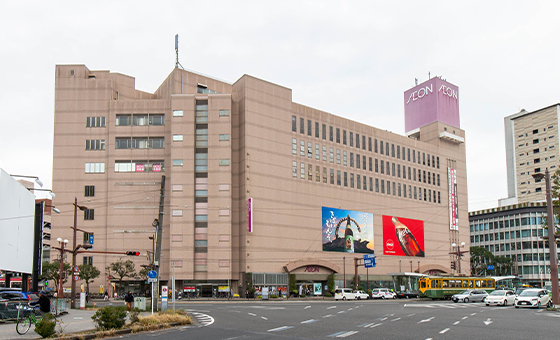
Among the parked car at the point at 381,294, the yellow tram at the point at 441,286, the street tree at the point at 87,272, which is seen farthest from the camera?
the parked car at the point at 381,294

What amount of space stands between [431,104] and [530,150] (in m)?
52.5

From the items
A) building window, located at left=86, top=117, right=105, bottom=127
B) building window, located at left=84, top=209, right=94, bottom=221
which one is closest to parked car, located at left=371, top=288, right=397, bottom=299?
building window, located at left=84, top=209, right=94, bottom=221

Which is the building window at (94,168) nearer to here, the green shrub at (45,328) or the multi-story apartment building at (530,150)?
the green shrub at (45,328)

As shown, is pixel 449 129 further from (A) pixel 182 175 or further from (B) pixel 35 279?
(B) pixel 35 279

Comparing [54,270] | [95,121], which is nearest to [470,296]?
[54,270]

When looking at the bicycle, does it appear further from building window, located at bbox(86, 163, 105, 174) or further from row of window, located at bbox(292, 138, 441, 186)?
row of window, located at bbox(292, 138, 441, 186)

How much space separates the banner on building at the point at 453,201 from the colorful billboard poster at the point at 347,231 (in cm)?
2517

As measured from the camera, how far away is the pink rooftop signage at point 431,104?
114519 millimetres

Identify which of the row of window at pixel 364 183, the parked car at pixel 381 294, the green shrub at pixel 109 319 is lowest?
the parked car at pixel 381 294

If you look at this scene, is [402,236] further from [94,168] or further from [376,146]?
[94,168]

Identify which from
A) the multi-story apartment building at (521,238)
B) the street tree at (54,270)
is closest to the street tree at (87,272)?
the street tree at (54,270)

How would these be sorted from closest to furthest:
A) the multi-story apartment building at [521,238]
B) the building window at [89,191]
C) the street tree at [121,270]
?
the street tree at [121,270] < the building window at [89,191] < the multi-story apartment building at [521,238]

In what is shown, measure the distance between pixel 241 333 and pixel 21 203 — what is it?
134ft

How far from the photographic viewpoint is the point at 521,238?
5359 inches
